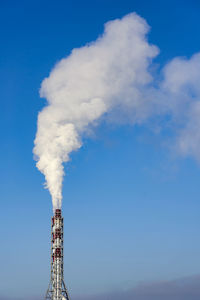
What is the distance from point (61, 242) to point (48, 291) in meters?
15.2

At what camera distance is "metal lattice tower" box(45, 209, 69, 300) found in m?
130

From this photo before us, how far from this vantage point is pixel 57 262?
12988cm

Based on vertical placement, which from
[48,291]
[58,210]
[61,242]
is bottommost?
[48,291]

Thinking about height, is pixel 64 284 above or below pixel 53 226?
below

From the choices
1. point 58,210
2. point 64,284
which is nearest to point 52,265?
point 64,284

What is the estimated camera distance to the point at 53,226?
132 meters

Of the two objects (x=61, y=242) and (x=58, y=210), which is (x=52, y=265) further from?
(x=58, y=210)

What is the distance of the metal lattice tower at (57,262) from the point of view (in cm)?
12950

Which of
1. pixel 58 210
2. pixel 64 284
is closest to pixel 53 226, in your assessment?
pixel 58 210

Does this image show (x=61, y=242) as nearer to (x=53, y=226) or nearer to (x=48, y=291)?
(x=53, y=226)

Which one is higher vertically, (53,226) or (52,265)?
(53,226)

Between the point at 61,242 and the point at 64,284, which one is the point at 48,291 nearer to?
the point at 64,284

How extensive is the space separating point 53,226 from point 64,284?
17747 mm

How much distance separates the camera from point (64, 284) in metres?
130
